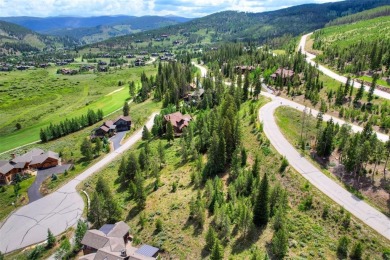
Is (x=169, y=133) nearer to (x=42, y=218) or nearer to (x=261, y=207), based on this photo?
(x=42, y=218)

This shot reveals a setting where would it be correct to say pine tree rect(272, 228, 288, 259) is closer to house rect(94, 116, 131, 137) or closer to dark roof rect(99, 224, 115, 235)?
dark roof rect(99, 224, 115, 235)

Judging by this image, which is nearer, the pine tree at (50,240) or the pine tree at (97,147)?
the pine tree at (50,240)

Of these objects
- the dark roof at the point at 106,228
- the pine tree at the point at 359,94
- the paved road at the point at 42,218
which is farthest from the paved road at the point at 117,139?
the pine tree at the point at 359,94

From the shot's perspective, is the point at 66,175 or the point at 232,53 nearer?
the point at 66,175

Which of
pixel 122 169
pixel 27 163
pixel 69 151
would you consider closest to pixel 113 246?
pixel 122 169

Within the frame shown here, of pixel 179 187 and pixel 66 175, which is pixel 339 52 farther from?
pixel 66 175

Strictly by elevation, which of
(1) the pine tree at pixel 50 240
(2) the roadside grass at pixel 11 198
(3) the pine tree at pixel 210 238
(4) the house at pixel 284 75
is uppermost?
(4) the house at pixel 284 75

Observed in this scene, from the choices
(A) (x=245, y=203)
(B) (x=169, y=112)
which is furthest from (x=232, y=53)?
(A) (x=245, y=203)

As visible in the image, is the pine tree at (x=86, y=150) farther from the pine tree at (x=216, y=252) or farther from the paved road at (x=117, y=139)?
the pine tree at (x=216, y=252)
